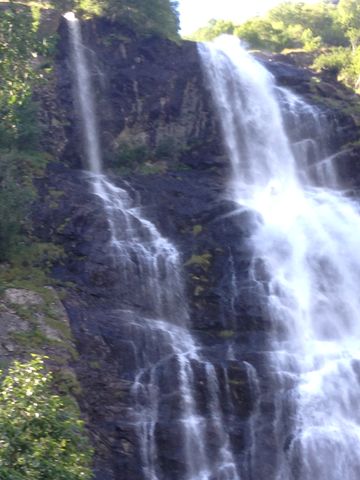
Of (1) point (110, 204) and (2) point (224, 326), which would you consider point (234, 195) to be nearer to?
(1) point (110, 204)

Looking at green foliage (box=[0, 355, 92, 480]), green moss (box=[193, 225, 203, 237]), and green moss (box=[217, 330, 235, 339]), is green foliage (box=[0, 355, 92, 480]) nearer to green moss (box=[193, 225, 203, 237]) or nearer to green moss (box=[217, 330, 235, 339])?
green moss (box=[217, 330, 235, 339])

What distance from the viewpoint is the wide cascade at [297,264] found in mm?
20688

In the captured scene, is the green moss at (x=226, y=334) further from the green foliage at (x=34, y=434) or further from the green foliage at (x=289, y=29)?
the green foliage at (x=289, y=29)

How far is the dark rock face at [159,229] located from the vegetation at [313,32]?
474cm

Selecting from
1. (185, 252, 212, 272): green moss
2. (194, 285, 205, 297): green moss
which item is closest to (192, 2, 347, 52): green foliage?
(185, 252, 212, 272): green moss

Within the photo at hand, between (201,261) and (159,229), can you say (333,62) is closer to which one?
(159,229)

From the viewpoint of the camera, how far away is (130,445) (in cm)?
1980

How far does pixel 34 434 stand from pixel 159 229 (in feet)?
52.6

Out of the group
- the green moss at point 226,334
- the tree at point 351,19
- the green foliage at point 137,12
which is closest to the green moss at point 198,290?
the green moss at point 226,334

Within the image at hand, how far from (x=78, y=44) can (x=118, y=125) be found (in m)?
4.37

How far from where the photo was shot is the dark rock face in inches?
814

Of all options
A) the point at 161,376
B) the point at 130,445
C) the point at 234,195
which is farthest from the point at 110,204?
the point at 130,445

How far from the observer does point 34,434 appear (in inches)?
465

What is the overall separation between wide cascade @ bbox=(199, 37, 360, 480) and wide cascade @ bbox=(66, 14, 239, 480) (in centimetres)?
124
